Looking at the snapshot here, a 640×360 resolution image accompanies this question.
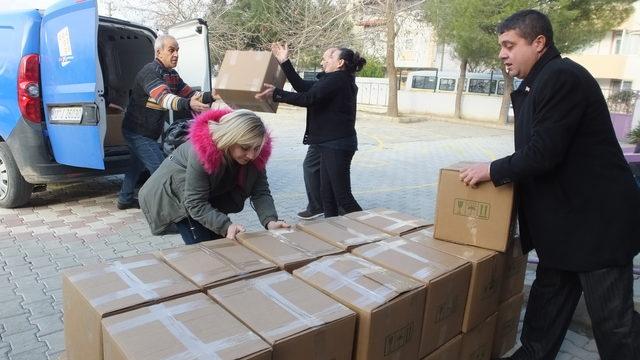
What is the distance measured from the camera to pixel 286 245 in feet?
7.00

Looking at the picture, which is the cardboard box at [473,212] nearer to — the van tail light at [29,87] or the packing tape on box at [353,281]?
the packing tape on box at [353,281]

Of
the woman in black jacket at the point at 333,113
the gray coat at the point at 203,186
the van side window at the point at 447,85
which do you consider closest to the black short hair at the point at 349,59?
the woman in black jacket at the point at 333,113

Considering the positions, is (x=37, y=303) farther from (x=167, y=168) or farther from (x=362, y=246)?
(x=362, y=246)

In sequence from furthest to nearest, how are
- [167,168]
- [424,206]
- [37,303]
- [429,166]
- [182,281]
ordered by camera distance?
[429,166], [424,206], [37,303], [167,168], [182,281]

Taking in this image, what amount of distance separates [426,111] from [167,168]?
22.0 metres

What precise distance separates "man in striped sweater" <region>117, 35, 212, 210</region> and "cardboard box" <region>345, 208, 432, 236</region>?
2.07 metres

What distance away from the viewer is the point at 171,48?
4.33 metres

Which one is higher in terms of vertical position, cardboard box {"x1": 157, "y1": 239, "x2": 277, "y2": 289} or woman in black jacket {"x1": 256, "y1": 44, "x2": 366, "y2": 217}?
woman in black jacket {"x1": 256, "y1": 44, "x2": 366, "y2": 217}

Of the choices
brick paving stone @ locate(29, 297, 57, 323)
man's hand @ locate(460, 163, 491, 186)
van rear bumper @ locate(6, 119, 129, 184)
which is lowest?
brick paving stone @ locate(29, 297, 57, 323)

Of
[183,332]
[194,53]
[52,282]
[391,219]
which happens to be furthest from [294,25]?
[183,332]

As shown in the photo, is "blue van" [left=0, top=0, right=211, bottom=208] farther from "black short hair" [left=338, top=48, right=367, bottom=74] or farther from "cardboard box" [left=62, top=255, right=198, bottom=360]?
"cardboard box" [left=62, top=255, right=198, bottom=360]

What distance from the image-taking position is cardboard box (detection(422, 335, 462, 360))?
2014 millimetres

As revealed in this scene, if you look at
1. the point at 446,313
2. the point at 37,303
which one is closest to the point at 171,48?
the point at 37,303

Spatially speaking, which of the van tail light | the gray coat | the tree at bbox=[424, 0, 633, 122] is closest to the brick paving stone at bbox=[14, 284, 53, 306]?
the gray coat
